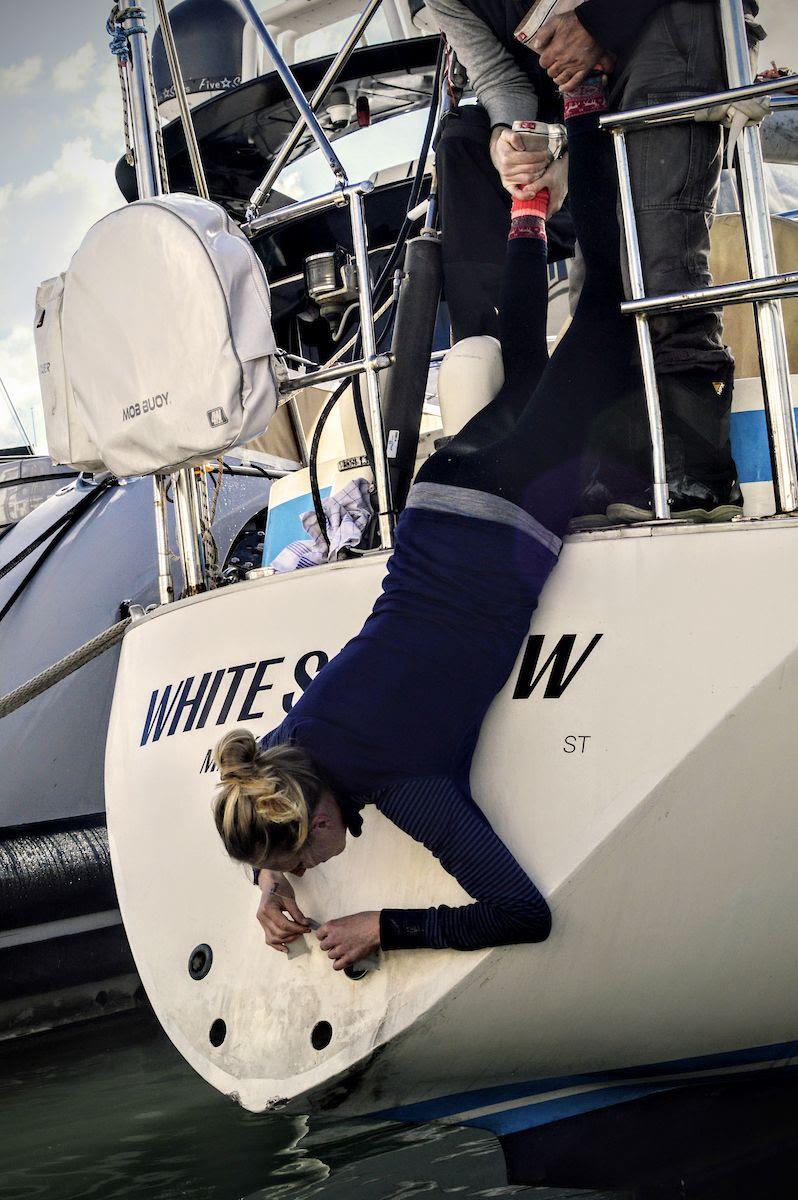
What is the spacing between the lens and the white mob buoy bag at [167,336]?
2682mm

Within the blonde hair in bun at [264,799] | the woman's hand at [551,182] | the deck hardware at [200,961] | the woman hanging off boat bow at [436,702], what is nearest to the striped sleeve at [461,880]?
the woman hanging off boat bow at [436,702]

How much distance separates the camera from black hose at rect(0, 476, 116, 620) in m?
5.01

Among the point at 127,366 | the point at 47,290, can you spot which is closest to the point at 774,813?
the point at 127,366

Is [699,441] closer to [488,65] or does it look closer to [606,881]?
[606,881]

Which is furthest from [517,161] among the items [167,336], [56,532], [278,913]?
[56,532]

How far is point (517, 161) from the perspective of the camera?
2.61 m

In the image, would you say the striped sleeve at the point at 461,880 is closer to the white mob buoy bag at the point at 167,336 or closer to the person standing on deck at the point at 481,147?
the white mob buoy bag at the point at 167,336

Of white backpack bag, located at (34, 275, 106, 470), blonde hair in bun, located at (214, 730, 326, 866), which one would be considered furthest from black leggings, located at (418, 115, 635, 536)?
white backpack bag, located at (34, 275, 106, 470)

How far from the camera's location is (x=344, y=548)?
9.07 ft

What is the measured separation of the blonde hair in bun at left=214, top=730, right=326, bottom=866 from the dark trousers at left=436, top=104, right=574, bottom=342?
1332 millimetres

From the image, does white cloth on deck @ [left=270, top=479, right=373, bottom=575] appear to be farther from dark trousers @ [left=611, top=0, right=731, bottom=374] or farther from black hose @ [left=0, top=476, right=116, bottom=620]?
black hose @ [left=0, top=476, right=116, bottom=620]

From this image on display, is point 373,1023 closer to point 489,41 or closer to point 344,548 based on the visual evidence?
point 344,548

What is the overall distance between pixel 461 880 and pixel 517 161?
4.83ft

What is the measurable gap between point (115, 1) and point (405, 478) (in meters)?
1.62
